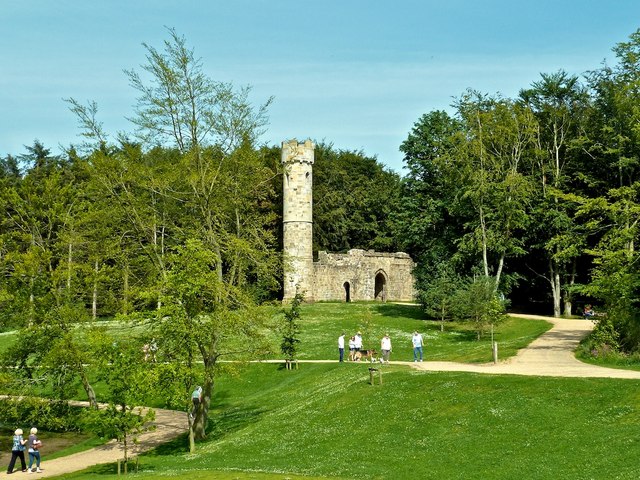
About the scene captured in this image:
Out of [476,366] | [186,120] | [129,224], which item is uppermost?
[186,120]

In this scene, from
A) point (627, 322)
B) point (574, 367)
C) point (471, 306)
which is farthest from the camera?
point (471, 306)

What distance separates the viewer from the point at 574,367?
28.5m

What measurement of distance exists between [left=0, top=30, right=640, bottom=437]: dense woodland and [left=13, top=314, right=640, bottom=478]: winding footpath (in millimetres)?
2430

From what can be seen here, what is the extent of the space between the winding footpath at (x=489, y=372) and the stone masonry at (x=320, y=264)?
29341 millimetres

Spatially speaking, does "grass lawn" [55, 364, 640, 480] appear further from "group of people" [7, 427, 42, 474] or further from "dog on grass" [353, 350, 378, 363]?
"dog on grass" [353, 350, 378, 363]

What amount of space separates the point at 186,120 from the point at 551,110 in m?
35.9

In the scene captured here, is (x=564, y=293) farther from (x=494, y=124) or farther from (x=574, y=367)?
(x=574, y=367)

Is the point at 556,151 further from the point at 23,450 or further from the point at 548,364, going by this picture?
the point at 23,450

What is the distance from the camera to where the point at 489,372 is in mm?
28344

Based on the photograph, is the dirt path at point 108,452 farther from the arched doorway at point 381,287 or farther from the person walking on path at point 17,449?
the arched doorway at point 381,287

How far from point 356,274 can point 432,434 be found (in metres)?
49.2

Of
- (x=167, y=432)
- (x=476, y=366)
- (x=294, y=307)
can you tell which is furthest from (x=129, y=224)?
(x=476, y=366)

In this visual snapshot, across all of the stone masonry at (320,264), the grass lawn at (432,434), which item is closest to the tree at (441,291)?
the stone masonry at (320,264)

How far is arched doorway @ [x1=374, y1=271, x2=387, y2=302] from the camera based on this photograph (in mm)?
73500
